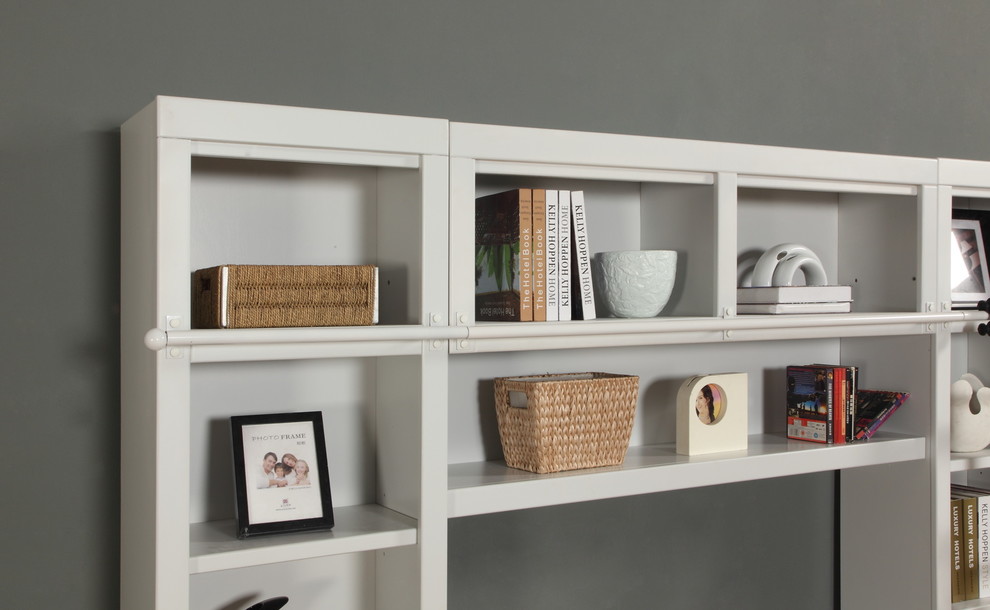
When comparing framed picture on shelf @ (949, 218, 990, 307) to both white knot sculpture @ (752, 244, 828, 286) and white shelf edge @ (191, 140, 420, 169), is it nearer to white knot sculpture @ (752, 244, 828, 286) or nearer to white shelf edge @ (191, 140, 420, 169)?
white knot sculpture @ (752, 244, 828, 286)

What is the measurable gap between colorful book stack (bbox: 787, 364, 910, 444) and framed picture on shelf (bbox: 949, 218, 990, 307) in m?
0.32

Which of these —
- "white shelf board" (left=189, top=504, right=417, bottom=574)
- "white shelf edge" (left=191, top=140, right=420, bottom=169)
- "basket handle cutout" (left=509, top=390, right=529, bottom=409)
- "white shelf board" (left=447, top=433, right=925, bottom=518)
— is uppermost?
"white shelf edge" (left=191, top=140, right=420, bottom=169)

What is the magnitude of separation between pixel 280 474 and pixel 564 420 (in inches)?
20.0

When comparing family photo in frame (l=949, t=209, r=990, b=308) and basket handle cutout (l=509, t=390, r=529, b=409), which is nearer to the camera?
basket handle cutout (l=509, t=390, r=529, b=409)

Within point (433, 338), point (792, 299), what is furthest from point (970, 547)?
point (433, 338)

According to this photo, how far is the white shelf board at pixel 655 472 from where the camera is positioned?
1.58 m

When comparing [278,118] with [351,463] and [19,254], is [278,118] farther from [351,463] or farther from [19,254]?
[351,463]

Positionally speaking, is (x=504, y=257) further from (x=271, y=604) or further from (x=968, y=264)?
(x=968, y=264)

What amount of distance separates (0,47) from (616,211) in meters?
1.17

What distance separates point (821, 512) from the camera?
229cm

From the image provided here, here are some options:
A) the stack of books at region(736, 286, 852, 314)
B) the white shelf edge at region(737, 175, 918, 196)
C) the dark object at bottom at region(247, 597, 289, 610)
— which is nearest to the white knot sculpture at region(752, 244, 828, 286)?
the stack of books at region(736, 286, 852, 314)

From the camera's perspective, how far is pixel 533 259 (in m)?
1.61

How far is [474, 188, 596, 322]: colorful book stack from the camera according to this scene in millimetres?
1603

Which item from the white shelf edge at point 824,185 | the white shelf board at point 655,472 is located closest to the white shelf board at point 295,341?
the white shelf board at point 655,472
